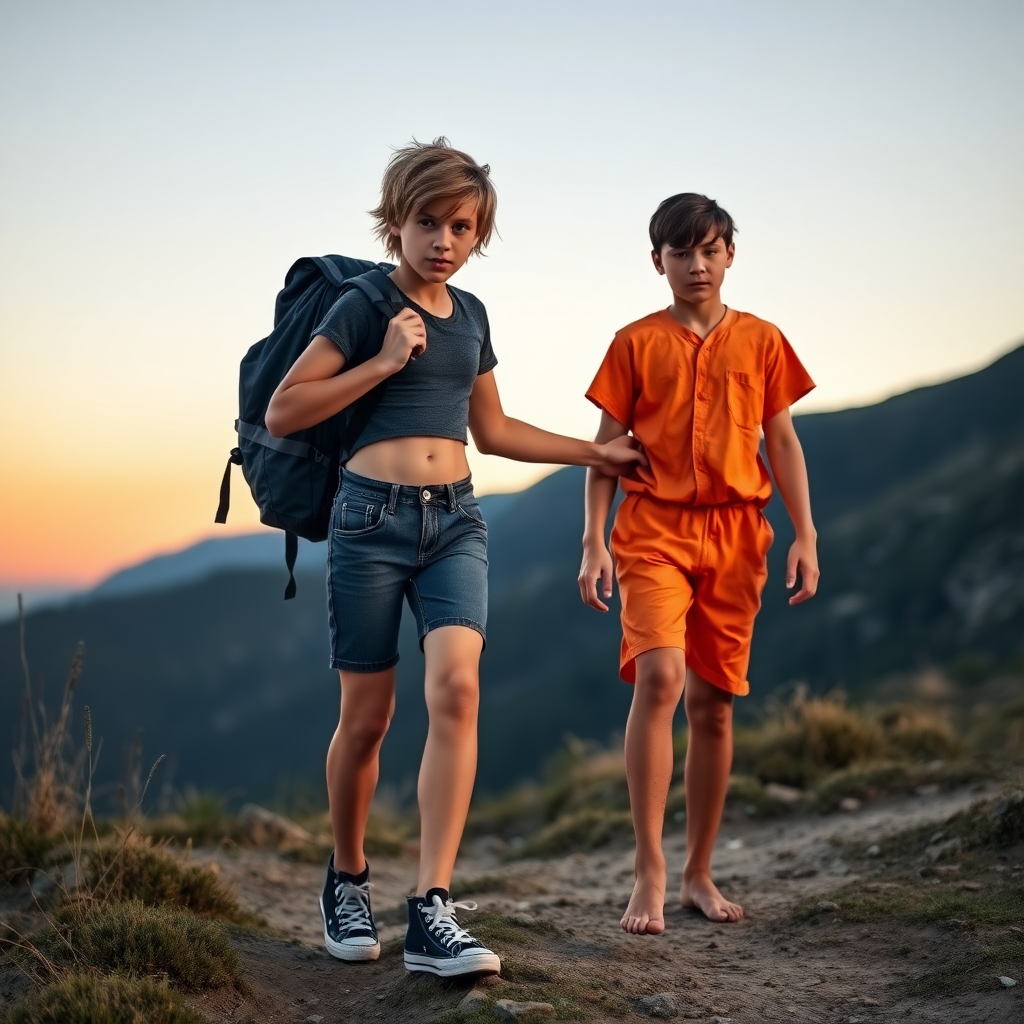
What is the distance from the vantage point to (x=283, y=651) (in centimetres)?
12775

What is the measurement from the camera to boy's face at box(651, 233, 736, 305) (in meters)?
3.98

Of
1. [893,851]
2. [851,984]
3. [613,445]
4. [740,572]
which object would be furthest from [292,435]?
[893,851]

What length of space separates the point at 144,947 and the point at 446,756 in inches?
39.3

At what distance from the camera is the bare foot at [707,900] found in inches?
165

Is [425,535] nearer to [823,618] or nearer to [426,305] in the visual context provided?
[426,305]

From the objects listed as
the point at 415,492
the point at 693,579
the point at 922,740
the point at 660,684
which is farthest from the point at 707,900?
the point at 922,740

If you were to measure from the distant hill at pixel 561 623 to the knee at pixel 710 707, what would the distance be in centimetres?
2206

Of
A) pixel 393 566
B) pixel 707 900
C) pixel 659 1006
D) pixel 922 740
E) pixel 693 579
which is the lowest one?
pixel 922 740

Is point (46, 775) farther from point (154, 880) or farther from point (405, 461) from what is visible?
point (405, 461)

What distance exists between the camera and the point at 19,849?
5.02 m

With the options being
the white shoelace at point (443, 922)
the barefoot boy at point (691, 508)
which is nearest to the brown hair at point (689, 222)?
the barefoot boy at point (691, 508)

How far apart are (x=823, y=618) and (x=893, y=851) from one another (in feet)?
212

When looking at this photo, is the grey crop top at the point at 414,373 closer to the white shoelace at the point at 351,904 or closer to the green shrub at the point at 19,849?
the white shoelace at the point at 351,904

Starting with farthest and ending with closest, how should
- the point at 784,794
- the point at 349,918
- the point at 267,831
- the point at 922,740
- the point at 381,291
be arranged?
1. the point at 922,740
2. the point at 784,794
3. the point at 267,831
4. the point at 349,918
5. the point at 381,291
